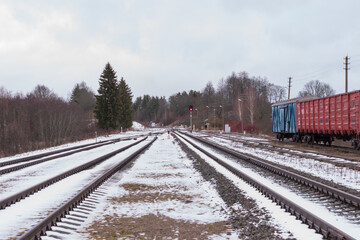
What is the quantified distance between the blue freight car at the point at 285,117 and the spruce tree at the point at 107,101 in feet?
106

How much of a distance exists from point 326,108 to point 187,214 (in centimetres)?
1724

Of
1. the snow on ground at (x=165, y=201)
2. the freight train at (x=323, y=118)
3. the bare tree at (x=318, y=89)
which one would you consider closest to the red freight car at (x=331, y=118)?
the freight train at (x=323, y=118)

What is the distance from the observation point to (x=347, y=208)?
6.04m

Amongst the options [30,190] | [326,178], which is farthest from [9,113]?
[326,178]

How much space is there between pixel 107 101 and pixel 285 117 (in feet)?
118

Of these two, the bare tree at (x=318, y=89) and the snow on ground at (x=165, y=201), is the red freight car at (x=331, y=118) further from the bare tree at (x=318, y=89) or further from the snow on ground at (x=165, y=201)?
the bare tree at (x=318, y=89)

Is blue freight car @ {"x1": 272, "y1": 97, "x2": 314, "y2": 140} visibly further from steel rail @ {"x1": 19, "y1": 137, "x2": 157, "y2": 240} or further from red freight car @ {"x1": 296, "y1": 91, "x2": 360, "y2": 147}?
steel rail @ {"x1": 19, "y1": 137, "x2": 157, "y2": 240}

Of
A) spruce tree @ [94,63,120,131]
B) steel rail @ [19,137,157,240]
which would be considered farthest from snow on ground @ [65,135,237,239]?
spruce tree @ [94,63,120,131]

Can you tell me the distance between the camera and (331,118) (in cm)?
1953

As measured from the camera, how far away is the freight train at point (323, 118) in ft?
57.1

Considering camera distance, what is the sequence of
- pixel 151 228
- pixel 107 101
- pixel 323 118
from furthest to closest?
pixel 107 101, pixel 323 118, pixel 151 228

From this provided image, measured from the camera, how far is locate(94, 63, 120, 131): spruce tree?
55.0 meters

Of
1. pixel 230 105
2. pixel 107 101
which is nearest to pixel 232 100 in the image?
pixel 230 105

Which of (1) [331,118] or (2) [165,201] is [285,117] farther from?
(2) [165,201]
